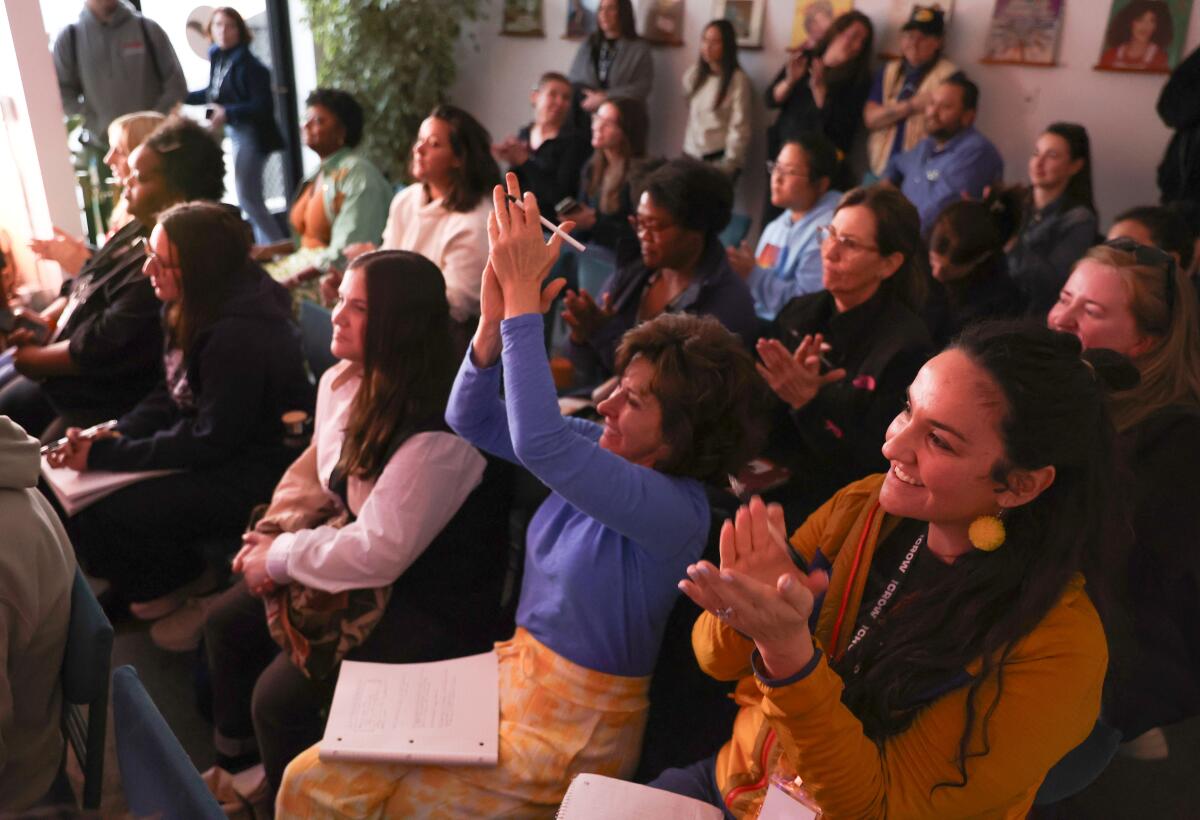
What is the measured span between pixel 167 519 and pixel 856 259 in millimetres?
1986

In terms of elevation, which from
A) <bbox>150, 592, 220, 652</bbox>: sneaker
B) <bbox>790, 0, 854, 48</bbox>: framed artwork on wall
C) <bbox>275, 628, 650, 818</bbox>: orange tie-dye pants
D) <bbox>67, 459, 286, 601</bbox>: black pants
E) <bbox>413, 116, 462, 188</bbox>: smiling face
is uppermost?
<bbox>790, 0, 854, 48</bbox>: framed artwork on wall

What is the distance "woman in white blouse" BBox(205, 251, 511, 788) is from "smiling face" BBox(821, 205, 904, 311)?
1111 millimetres

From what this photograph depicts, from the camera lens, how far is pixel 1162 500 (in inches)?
71.6

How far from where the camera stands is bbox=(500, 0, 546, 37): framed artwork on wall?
6754 mm

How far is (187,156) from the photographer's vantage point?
3.17 m

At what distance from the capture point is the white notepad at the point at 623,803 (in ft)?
4.59

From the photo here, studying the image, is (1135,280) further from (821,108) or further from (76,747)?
(821,108)

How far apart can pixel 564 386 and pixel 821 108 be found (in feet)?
9.88

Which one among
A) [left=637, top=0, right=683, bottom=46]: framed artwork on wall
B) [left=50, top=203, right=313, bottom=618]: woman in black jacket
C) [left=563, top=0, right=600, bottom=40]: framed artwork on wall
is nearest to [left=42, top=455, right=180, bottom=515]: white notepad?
[left=50, top=203, right=313, bottom=618]: woman in black jacket

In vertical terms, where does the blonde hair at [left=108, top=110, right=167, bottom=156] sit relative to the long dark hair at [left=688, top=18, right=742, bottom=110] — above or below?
below

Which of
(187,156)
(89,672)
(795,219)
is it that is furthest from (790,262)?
(89,672)

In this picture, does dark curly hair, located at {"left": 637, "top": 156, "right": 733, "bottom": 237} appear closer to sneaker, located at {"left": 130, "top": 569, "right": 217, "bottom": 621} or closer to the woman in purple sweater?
the woman in purple sweater

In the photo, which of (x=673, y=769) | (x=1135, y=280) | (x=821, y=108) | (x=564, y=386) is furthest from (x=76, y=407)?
(x=821, y=108)

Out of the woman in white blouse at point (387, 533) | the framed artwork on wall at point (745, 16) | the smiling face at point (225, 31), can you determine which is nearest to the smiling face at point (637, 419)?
the woman in white blouse at point (387, 533)
